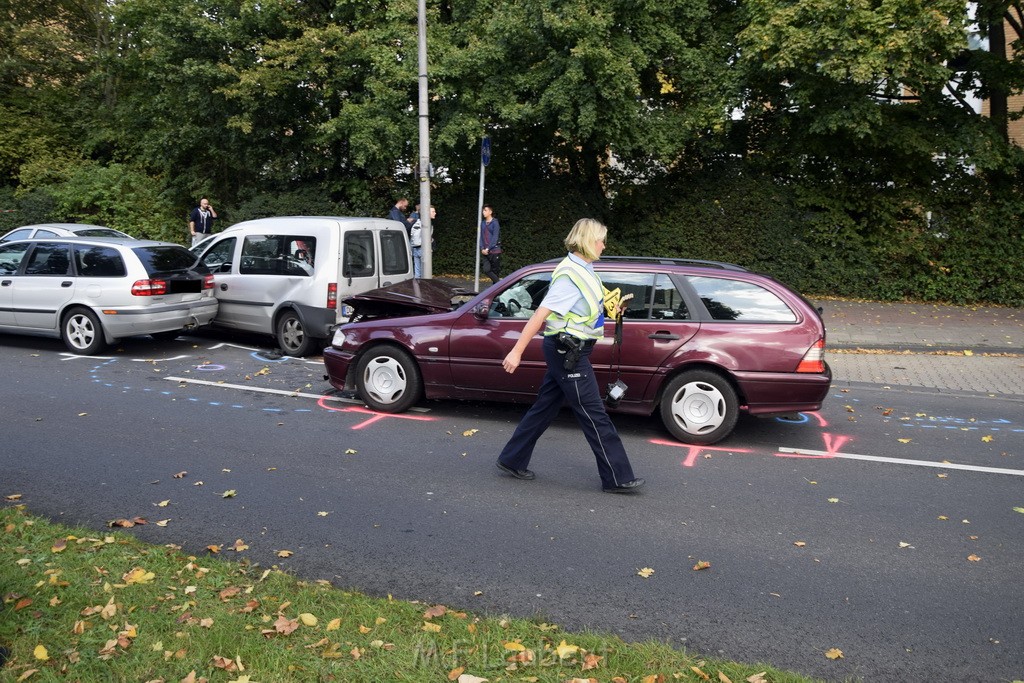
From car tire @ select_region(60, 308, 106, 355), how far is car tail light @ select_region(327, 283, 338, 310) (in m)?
2.93

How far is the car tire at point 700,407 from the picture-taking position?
7168 mm

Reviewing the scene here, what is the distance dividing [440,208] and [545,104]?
5.50 metres

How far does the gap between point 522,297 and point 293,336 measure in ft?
15.6

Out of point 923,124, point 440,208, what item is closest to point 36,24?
point 440,208

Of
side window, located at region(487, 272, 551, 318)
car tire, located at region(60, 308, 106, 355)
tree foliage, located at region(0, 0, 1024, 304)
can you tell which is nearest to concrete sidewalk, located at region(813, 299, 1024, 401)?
tree foliage, located at region(0, 0, 1024, 304)

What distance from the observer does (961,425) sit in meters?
8.12

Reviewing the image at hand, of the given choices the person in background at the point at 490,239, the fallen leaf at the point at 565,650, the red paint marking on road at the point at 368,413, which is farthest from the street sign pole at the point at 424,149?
the fallen leaf at the point at 565,650

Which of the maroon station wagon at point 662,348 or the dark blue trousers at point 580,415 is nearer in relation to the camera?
the dark blue trousers at point 580,415

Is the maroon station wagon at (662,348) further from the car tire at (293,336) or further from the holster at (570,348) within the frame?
the car tire at (293,336)

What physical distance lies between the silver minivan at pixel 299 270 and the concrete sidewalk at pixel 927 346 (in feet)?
20.2

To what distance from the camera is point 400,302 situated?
8.77 metres

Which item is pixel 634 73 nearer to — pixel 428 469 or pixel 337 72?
pixel 337 72

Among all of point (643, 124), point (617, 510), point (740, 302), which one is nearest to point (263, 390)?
point (617, 510)

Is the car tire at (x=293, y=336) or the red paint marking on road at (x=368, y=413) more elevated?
the car tire at (x=293, y=336)
